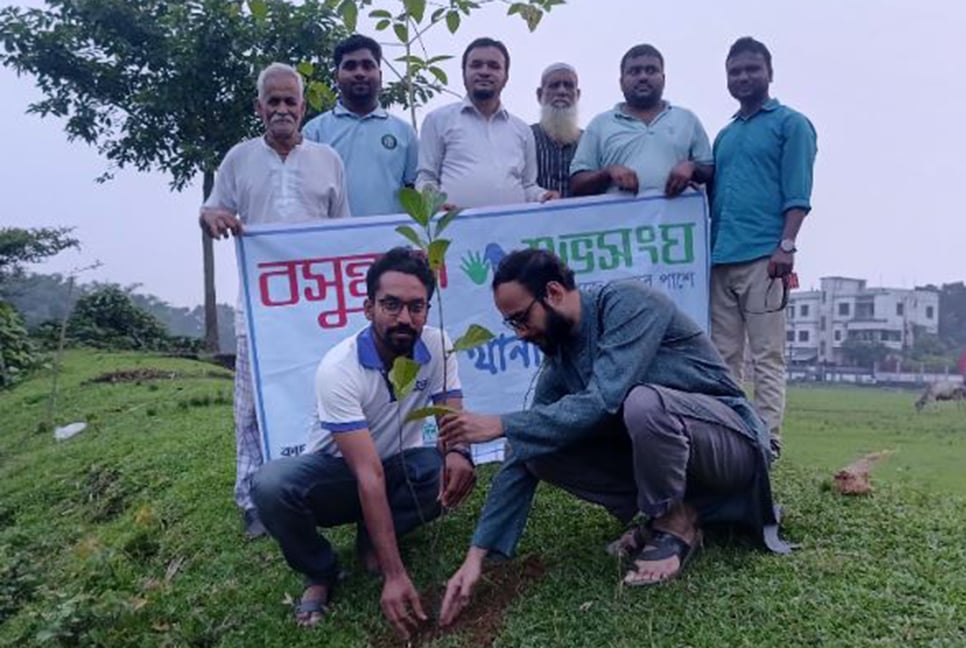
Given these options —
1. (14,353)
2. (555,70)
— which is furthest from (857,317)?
(555,70)

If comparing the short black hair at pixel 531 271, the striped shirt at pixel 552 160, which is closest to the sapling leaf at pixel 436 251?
the short black hair at pixel 531 271

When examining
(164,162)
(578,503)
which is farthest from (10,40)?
(578,503)

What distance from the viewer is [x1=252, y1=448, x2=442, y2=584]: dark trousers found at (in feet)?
9.29

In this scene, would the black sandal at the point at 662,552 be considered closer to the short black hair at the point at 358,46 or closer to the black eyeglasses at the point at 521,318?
the black eyeglasses at the point at 521,318

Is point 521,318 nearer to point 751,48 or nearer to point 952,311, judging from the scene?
point 751,48

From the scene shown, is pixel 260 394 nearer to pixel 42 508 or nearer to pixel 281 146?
pixel 281 146

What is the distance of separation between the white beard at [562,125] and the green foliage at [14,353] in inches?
439

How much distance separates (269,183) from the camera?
3719mm

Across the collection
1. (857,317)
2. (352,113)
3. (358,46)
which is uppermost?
(358,46)

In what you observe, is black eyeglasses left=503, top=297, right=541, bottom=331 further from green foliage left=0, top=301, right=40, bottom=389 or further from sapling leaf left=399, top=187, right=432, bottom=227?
green foliage left=0, top=301, right=40, bottom=389

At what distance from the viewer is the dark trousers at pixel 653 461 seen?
2.48 m

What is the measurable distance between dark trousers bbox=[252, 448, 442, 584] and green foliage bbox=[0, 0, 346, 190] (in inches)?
435

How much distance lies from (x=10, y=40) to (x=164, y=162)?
3.16 m

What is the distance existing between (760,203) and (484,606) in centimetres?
210
